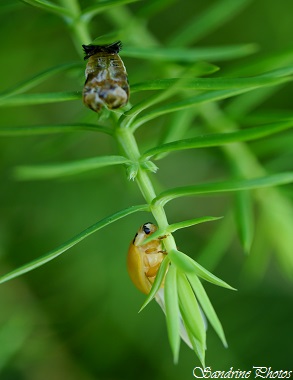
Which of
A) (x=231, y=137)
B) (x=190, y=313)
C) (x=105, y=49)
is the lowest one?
(x=190, y=313)

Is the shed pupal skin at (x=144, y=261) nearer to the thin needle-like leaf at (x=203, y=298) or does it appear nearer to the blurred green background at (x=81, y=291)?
the thin needle-like leaf at (x=203, y=298)

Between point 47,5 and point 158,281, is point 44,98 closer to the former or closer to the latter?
point 47,5

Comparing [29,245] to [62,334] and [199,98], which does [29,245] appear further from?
[199,98]

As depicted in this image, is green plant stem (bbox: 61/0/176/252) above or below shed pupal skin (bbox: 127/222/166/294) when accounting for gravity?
above

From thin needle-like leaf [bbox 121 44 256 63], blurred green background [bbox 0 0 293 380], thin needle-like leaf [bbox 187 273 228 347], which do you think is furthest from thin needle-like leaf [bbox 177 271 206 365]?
blurred green background [bbox 0 0 293 380]

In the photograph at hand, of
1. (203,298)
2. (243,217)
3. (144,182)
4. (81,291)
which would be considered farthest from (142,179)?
(81,291)

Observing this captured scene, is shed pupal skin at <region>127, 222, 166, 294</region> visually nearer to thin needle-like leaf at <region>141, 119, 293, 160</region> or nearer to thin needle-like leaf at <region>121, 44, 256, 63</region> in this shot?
thin needle-like leaf at <region>141, 119, 293, 160</region>
